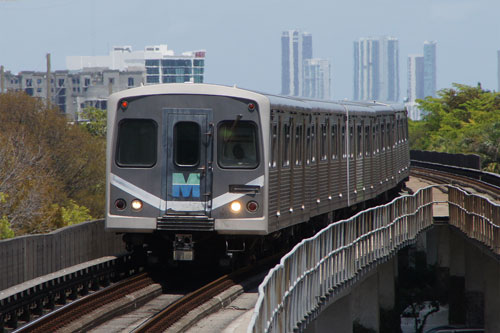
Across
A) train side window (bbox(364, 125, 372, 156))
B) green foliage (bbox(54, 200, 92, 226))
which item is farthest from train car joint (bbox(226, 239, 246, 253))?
green foliage (bbox(54, 200, 92, 226))

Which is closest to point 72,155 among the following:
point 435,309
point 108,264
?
point 435,309

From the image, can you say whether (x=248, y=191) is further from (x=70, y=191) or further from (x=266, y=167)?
(x=70, y=191)

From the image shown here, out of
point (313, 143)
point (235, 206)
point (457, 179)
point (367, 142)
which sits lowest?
point (457, 179)

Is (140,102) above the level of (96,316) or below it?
above

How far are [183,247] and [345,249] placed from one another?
3006 millimetres

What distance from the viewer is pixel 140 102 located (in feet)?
56.2

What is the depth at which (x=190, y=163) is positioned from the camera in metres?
17.0

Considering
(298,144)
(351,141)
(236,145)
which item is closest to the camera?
(236,145)

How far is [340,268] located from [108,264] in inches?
153

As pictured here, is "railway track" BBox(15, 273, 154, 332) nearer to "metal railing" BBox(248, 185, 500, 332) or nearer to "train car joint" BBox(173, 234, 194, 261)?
"train car joint" BBox(173, 234, 194, 261)

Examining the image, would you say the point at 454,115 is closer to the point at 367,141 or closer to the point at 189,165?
the point at 367,141

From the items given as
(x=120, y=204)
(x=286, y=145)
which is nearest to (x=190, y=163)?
(x=120, y=204)

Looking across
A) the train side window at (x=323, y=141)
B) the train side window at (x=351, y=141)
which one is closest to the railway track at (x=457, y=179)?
the train side window at (x=351, y=141)

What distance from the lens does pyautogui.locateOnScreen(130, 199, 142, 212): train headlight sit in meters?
17.1
